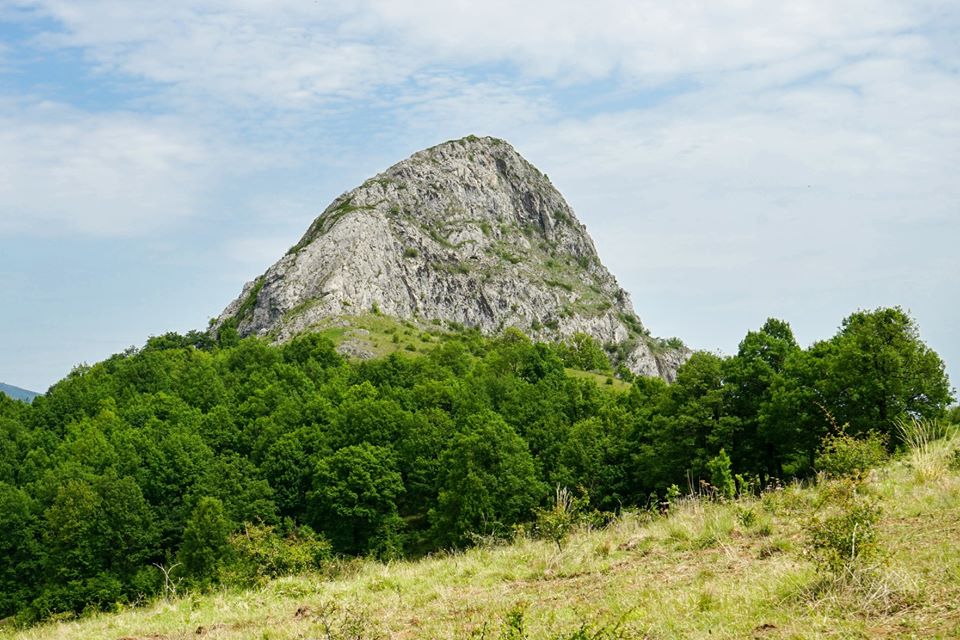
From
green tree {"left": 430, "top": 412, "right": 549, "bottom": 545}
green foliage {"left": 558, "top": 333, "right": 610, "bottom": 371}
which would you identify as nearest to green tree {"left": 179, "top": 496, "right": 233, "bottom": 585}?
green tree {"left": 430, "top": 412, "right": 549, "bottom": 545}

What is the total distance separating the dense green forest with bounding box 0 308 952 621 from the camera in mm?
41344

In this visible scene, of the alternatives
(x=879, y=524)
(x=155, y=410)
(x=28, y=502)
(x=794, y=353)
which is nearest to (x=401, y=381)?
(x=155, y=410)

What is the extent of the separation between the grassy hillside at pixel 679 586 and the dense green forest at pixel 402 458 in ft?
70.0

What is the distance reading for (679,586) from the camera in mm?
9133

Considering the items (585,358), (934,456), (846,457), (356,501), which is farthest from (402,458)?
(585,358)

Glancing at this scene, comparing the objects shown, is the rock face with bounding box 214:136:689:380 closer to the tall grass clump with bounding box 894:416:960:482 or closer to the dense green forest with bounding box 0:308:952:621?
the dense green forest with bounding box 0:308:952:621

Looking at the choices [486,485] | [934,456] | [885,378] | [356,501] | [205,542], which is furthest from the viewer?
[356,501]

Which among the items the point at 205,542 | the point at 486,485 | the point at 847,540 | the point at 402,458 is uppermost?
the point at 847,540

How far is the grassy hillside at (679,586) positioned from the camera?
24.0 feet

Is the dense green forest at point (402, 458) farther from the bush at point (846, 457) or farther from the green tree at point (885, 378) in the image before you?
A: the bush at point (846, 457)

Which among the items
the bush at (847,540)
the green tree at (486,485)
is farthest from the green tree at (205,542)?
the bush at (847,540)

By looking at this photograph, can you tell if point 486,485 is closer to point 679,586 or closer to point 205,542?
point 205,542

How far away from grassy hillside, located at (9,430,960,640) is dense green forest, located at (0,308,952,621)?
21.3m

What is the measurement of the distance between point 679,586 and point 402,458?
51.7 meters
